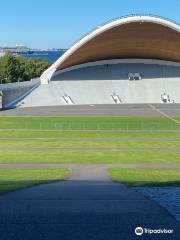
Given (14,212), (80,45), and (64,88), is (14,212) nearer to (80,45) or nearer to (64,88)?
(80,45)

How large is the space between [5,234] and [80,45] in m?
67.0

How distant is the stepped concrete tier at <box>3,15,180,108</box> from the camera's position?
245 feet

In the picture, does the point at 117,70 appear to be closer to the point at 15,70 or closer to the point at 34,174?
the point at 15,70

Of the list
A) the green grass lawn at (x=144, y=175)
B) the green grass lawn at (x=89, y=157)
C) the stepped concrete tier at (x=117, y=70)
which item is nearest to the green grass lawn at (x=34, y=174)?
the green grass lawn at (x=144, y=175)

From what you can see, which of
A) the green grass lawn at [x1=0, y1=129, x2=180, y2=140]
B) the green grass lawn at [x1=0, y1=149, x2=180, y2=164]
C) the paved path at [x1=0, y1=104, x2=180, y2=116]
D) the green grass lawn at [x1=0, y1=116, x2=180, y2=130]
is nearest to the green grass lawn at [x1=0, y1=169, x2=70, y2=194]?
the green grass lawn at [x1=0, y1=149, x2=180, y2=164]

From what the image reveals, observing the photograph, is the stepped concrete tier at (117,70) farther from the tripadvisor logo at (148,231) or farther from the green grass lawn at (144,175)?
the tripadvisor logo at (148,231)

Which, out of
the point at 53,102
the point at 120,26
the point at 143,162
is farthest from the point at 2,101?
the point at 143,162

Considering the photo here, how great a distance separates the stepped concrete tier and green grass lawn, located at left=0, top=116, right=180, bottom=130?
52.1 ft

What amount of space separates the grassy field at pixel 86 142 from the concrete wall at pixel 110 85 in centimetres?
2297

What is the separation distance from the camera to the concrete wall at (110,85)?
8138cm

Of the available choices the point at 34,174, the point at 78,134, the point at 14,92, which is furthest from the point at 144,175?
the point at 14,92

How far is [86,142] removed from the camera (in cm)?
4084

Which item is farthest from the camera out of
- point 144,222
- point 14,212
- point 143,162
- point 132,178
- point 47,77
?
point 47,77

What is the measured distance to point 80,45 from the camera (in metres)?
73.8
